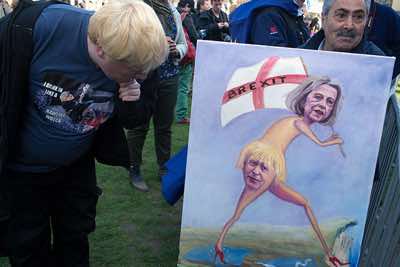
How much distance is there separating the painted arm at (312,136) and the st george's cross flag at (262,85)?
9 centimetres

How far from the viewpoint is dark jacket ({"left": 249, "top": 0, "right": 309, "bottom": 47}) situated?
244 cm

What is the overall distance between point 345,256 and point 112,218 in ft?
6.30

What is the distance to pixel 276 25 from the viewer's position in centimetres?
244

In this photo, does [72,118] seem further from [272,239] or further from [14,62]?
[272,239]

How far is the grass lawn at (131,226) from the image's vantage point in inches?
114

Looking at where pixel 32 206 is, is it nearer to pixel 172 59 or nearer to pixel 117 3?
pixel 117 3

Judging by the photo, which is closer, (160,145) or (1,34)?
(1,34)

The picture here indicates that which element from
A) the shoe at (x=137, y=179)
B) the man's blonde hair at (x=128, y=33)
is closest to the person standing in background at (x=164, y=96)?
the shoe at (x=137, y=179)

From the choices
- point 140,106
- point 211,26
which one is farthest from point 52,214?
point 211,26

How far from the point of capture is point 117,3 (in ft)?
5.06

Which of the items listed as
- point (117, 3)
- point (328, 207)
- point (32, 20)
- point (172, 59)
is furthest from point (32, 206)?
point (172, 59)

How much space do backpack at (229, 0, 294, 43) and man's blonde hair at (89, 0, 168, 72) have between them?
1.06 metres

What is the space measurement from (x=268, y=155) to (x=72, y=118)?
0.79 m

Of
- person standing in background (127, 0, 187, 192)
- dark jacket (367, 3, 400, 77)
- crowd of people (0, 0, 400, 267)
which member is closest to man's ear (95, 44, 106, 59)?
crowd of people (0, 0, 400, 267)
